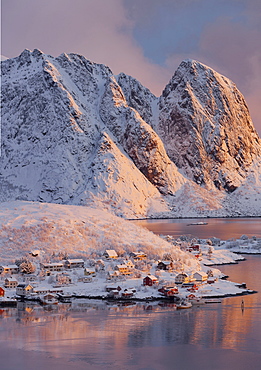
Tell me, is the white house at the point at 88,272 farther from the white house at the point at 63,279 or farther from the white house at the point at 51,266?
the white house at the point at 51,266

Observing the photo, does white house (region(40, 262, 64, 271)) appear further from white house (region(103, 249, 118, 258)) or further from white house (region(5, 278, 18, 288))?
white house (region(103, 249, 118, 258))

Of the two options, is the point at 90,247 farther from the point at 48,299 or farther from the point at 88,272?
the point at 48,299

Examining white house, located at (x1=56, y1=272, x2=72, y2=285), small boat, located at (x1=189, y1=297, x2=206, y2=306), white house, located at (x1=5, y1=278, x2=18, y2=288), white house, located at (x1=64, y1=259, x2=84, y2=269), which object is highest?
white house, located at (x1=64, y1=259, x2=84, y2=269)

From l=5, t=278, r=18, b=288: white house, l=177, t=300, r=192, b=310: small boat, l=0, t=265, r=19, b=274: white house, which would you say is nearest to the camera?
l=177, t=300, r=192, b=310: small boat

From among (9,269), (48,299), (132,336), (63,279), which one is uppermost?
Result: (9,269)

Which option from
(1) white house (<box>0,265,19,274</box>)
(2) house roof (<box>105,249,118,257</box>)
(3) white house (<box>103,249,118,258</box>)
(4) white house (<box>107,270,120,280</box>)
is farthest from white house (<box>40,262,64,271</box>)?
(2) house roof (<box>105,249,118,257</box>)

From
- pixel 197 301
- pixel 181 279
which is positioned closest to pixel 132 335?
pixel 197 301
